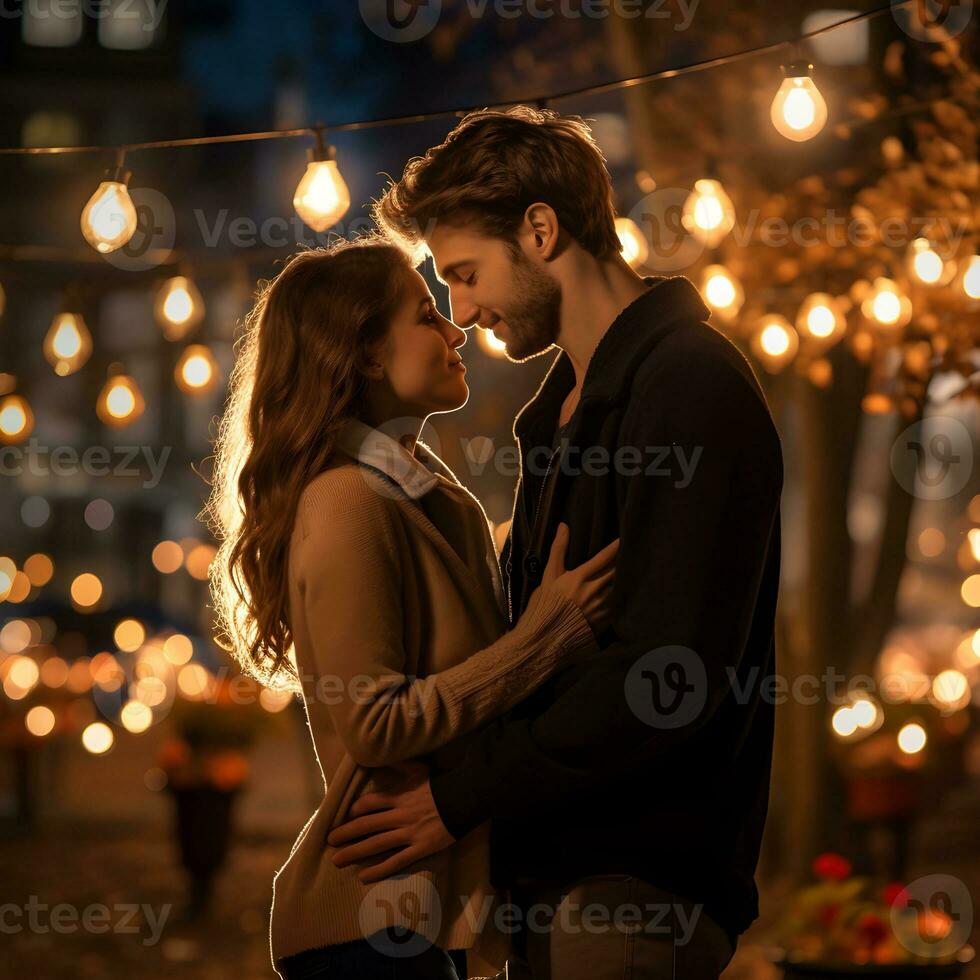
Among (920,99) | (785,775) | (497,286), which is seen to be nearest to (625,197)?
(920,99)

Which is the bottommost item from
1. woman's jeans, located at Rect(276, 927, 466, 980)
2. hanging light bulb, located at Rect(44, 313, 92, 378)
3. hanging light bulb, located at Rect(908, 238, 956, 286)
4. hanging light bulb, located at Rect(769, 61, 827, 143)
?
woman's jeans, located at Rect(276, 927, 466, 980)

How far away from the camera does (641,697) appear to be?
2102mm

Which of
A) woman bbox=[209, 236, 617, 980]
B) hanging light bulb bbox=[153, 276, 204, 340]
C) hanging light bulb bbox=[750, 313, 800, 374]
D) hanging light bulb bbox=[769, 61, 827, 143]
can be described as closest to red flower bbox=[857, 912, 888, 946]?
hanging light bulb bbox=[750, 313, 800, 374]

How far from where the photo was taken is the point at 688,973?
7.36 ft

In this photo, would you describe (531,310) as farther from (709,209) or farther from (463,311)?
(709,209)

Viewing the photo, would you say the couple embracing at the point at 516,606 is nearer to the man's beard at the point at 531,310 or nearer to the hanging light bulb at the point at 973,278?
the man's beard at the point at 531,310

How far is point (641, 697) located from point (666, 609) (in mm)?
135

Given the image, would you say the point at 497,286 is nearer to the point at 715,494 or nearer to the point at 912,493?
the point at 715,494

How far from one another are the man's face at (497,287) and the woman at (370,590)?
7cm

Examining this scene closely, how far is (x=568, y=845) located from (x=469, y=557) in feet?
1.81

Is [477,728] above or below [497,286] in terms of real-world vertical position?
below

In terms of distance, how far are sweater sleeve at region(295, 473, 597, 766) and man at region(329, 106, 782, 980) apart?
2.1 inches

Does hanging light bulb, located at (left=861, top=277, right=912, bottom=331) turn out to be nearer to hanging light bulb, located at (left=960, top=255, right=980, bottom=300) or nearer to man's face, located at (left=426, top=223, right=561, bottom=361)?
hanging light bulb, located at (left=960, top=255, right=980, bottom=300)

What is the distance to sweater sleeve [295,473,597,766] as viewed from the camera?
7.32ft
